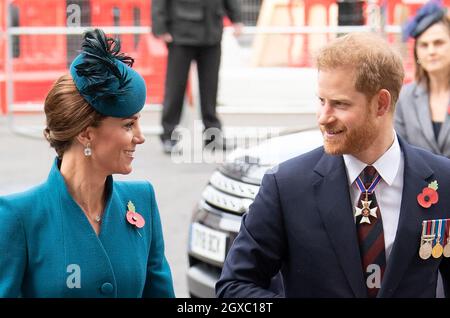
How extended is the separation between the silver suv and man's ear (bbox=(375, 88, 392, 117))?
7.38 ft

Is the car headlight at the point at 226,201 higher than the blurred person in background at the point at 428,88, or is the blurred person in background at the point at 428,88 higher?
the blurred person in background at the point at 428,88

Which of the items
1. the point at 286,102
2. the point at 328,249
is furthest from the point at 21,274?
the point at 286,102

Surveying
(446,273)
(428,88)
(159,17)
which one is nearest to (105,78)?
(446,273)

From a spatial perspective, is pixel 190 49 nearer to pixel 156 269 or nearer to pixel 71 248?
pixel 156 269

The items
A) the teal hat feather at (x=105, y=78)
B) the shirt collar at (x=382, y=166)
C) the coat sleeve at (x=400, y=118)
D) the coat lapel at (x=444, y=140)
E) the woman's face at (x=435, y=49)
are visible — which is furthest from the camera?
the woman's face at (x=435, y=49)

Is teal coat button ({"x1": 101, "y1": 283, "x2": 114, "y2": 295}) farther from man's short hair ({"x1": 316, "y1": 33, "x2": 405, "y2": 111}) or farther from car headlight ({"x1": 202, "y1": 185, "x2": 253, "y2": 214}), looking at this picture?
car headlight ({"x1": 202, "y1": 185, "x2": 253, "y2": 214})

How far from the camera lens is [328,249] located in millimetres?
2932

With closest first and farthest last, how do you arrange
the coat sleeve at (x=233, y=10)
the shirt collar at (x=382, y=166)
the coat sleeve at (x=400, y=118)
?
the shirt collar at (x=382, y=166) < the coat sleeve at (x=400, y=118) < the coat sleeve at (x=233, y=10)

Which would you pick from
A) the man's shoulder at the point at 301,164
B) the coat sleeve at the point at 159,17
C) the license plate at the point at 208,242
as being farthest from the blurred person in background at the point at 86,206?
the coat sleeve at the point at 159,17

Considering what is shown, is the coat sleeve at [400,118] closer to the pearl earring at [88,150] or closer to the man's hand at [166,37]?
the pearl earring at [88,150]

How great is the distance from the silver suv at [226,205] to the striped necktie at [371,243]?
7.44 feet

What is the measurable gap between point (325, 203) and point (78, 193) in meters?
0.80

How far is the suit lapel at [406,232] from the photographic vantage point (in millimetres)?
2908
